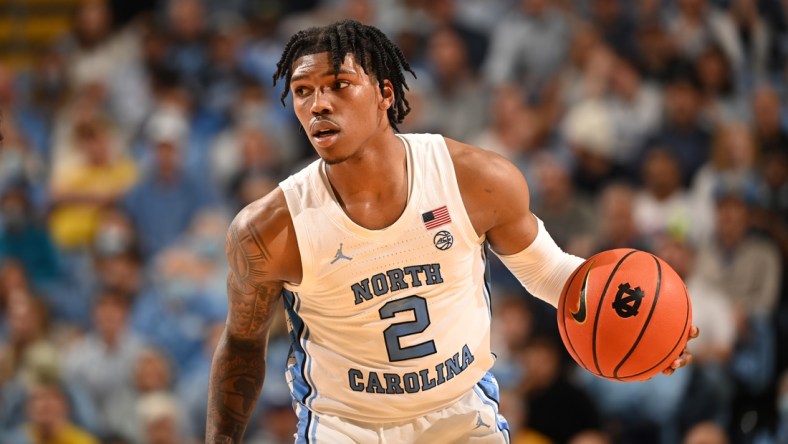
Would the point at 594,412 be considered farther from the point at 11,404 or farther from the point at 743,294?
the point at 11,404

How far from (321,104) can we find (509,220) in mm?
795

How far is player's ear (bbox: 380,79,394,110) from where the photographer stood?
388 centimetres

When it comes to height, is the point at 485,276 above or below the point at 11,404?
above

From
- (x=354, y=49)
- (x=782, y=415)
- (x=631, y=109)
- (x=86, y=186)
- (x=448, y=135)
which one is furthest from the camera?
(x=86, y=186)

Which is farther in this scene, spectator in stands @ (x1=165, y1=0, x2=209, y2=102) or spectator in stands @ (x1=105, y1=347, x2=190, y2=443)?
spectator in stands @ (x1=165, y1=0, x2=209, y2=102)

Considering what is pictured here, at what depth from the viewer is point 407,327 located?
3869 mm

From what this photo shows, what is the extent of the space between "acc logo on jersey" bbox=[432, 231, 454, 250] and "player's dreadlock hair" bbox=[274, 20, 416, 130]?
0.46 metres

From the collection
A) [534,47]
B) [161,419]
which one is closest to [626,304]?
[161,419]

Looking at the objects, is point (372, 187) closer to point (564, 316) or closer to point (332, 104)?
point (332, 104)

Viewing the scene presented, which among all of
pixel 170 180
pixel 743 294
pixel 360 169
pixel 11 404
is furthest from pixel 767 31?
pixel 11 404

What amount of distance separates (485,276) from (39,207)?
5.91 m

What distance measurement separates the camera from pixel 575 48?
345 inches

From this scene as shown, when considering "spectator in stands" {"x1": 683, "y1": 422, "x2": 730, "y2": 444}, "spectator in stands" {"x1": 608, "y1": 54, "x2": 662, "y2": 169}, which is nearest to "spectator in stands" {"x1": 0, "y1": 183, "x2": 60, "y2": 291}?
"spectator in stands" {"x1": 608, "y1": 54, "x2": 662, "y2": 169}

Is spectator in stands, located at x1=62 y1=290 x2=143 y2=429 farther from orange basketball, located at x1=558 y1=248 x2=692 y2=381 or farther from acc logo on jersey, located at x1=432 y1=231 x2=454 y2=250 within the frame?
orange basketball, located at x1=558 y1=248 x2=692 y2=381
